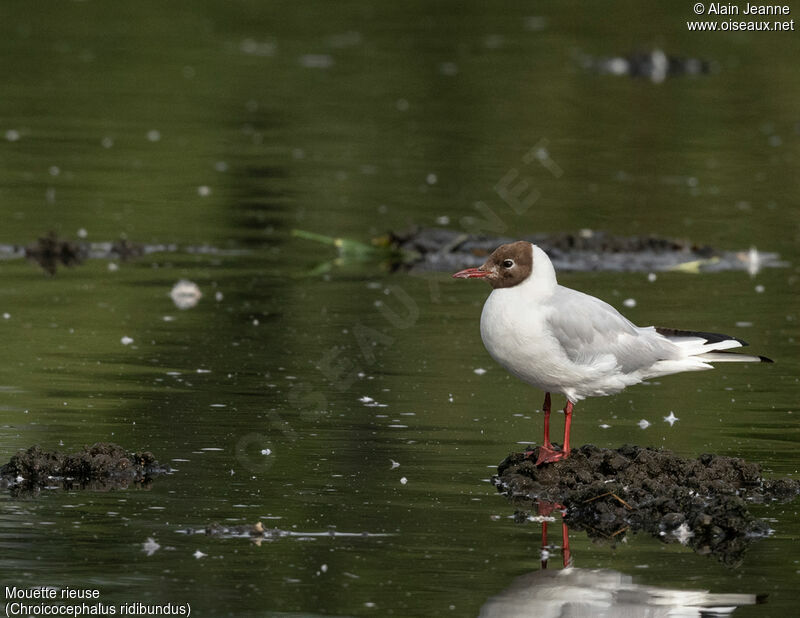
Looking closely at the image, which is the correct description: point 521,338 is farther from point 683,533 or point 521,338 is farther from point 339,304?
point 339,304

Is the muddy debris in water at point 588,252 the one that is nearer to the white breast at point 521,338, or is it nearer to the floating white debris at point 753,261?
the floating white debris at point 753,261

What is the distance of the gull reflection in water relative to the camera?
6.73 metres

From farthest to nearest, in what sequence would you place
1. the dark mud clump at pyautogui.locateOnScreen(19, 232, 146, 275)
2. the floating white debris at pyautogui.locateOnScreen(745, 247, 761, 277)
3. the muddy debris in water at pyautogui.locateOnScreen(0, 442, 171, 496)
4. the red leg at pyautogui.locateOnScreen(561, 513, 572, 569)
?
the floating white debris at pyautogui.locateOnScreen(745, 247, 761, 277) < the dark mud clump at pyautogui.locateOnScreen(19, 232, 146, 275) < the muddy debris in water at pyautogui.locateOnScreen(0, 442, 171, 496) < the red leg at pyautogui.locateOnScreen(561, 513, 572, 569)

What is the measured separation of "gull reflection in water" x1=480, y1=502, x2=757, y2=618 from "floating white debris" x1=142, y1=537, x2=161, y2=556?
1460mm

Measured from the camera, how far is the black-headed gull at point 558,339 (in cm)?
863

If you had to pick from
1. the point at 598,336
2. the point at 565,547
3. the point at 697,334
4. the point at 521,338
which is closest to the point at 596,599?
the point at 565,547

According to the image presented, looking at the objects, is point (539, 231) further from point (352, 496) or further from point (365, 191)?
point (352, 496)

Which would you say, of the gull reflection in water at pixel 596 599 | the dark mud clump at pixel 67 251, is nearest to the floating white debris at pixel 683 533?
the gull reflection in water at pixel 596 599

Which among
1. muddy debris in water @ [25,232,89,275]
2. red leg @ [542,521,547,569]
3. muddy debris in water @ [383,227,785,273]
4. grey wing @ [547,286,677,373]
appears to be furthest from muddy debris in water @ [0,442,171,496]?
muddy debris in water @ [383,227,785,273]

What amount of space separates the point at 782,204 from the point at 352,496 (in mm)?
11252

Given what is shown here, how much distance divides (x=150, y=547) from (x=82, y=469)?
1268 millimetres

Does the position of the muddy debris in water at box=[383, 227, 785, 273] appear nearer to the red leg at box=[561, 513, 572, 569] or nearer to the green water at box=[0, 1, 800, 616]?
the green water at box=[0, 1, 800, 616]

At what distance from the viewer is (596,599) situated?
6906mm

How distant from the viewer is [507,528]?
25.8 ft
